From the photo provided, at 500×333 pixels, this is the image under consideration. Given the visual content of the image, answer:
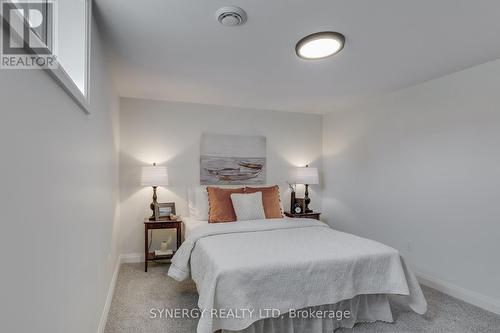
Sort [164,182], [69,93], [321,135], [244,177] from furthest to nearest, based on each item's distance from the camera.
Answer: [321,135] < [244,177] < [164,182] < [69,93]

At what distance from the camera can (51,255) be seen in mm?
1015

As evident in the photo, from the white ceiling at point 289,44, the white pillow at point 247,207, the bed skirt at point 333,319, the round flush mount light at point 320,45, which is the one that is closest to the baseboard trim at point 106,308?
the bed skirt at point 333,319

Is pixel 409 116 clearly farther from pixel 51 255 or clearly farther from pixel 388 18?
pixel 51 255

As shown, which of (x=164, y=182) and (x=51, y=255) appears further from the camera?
(x=164, y=182)

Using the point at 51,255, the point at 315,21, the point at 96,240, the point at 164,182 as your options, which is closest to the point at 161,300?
the point at 96,240

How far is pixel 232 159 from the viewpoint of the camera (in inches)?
170

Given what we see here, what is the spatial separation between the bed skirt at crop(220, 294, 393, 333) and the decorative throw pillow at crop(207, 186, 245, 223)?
1.48 metres

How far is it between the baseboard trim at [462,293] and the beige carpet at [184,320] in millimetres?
63

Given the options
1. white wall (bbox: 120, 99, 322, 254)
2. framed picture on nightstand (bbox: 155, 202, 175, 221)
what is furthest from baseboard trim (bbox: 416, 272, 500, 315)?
framed picture on nightstand (bbox: 155, 202, 175, 221)

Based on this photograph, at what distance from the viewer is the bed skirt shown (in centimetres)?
207

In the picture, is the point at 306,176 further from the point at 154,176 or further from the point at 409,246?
the point at 154,176

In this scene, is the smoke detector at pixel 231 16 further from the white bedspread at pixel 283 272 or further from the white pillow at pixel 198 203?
the white pillow at pixel 198 203

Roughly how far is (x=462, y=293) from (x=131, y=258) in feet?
12.6

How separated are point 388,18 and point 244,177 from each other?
9.58 ft
